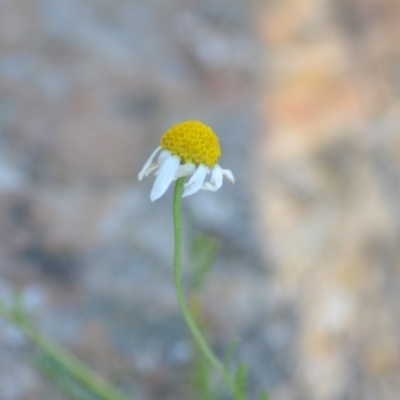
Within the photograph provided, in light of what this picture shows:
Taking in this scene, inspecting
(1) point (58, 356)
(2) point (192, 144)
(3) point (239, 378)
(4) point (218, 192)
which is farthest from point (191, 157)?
(4) point (218, 192)

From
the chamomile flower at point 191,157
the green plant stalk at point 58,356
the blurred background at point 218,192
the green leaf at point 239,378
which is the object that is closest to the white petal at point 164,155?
the chamomile flower at point 191,157

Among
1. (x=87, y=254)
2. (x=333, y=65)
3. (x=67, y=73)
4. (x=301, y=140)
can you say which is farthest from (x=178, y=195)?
(x=333, y=65)

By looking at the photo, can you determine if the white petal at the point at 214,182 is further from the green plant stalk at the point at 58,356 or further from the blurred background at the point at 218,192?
the blurred background at the point at 218,192

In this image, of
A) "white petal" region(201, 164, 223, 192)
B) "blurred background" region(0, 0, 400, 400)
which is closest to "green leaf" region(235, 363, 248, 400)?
"white petal" region(201, 164, 223, 192)

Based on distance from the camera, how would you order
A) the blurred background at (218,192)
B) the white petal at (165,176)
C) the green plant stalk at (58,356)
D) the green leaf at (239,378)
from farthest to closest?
the blurred background at (218,192)
the green plant stalk at (58,356)
the green leaf at (239,378)
the white petal at (165,176)

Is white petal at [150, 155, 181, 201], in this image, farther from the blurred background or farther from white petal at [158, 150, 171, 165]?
the blurred background

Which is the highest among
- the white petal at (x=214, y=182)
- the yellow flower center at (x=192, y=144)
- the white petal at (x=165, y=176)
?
the yellow flower center at (x=192, y=144)

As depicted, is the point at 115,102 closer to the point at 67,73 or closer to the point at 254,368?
the point at 67,73
